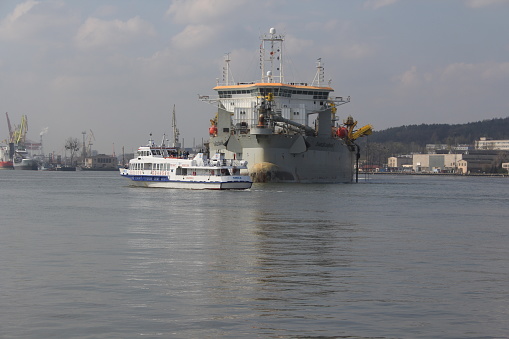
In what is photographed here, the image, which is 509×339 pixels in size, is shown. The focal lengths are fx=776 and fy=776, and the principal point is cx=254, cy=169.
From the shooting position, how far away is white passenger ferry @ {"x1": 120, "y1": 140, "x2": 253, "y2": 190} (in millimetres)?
75938

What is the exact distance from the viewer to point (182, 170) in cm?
7969

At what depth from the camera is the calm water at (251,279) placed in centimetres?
1605

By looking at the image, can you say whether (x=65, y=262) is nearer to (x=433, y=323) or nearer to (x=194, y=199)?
(x=433, y=323)

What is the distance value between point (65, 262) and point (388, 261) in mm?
10299

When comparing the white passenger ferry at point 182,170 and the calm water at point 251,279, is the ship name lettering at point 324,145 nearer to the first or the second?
the white passenger ferry at point 182,170

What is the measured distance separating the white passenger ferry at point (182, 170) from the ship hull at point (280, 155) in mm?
4775

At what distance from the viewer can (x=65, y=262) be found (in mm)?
24250

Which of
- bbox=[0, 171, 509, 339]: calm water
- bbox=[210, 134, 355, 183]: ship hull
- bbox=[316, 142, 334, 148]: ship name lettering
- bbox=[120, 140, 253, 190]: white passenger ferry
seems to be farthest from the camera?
bbox=[316, 142, 334, 148]: ship name lettering

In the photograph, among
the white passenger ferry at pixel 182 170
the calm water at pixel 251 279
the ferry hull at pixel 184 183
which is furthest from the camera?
the white passenger ferry at pixel 182 170

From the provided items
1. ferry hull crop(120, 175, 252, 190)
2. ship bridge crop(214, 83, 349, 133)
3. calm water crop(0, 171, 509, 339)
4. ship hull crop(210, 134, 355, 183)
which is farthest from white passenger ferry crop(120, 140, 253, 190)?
calm water crop(0, 171, 509, 339)

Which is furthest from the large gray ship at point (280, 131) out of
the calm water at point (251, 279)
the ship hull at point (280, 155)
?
the calm water at point (251, 279)

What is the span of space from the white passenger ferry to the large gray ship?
5693 millimetres

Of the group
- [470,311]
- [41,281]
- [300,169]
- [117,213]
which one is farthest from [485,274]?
[300,169]

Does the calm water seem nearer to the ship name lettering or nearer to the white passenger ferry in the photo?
the white passenger ferry
